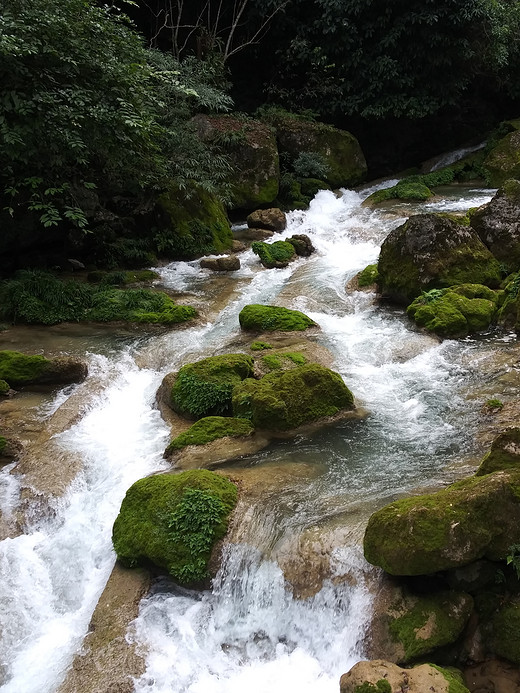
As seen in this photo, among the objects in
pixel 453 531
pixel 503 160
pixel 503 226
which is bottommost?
pixel 453 531

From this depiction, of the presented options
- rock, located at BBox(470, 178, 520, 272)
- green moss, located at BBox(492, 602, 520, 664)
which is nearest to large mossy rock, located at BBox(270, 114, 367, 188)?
rock, located at BBox(470, 178, 520, 272)

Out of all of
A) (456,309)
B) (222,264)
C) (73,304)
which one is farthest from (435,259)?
(73,304)

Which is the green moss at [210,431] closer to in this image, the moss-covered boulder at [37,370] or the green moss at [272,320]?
the moss-covered boulder at [37,370]

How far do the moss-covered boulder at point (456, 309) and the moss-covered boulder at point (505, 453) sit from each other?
16.2ft

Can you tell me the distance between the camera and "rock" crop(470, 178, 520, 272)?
1241 cm

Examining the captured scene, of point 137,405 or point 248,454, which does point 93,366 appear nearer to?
point 137,405

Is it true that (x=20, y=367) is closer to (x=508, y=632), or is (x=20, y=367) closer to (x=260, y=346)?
(x=260, y=346)

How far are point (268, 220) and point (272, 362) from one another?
9822mm

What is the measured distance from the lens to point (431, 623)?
4.93 metres

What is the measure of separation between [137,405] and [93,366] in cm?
143

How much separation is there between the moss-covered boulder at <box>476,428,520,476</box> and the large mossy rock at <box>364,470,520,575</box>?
0.39 meters

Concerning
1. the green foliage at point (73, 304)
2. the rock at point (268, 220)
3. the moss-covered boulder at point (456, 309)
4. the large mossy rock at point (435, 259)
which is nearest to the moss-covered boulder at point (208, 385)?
the green foliage at point (73, 304)

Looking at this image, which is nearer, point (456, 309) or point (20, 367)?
point (20, 367)

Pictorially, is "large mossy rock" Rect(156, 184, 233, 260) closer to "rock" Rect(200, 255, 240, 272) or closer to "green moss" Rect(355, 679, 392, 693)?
"rock" Rect(200, 255, 240, 272)
